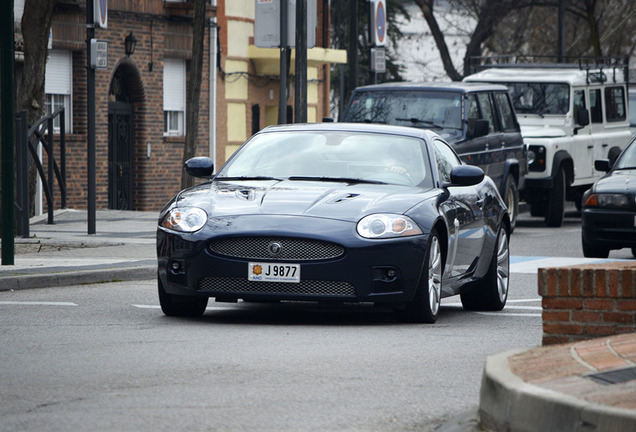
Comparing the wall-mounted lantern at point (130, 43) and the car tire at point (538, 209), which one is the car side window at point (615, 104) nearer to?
the car tire at point (538, 209)

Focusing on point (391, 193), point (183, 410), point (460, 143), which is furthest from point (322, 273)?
point (460, 143)

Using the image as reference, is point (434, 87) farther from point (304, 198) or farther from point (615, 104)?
point (304, 198)

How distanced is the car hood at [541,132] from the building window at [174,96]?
33.4ft

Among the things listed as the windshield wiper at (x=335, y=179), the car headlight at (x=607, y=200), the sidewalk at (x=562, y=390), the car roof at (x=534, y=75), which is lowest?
the sidewalk at (x=562, y=390)

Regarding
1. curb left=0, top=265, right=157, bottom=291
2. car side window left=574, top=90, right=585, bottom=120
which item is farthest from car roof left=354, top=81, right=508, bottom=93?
curb left=0, top=265, right=157, bottom=291

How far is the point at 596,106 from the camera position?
25.6 meters

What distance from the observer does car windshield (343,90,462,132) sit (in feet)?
65.1

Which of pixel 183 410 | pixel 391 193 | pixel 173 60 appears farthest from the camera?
pixel 173 60

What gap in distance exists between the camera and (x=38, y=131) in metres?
19.4

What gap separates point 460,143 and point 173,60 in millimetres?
14099

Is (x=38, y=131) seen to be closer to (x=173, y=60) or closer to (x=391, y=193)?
(x=391, y=193)

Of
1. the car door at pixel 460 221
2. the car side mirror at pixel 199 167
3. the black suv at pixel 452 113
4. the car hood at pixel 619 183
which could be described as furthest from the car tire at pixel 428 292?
the black suv at pixel 452 113

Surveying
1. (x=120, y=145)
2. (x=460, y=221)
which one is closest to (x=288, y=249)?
(x=460, y=221)

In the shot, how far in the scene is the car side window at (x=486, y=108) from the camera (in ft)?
67.5
